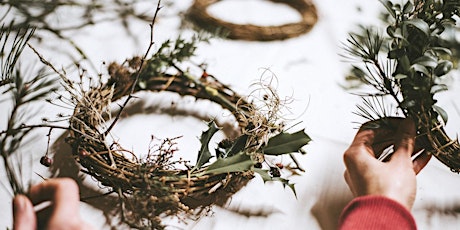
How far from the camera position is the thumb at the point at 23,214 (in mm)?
630

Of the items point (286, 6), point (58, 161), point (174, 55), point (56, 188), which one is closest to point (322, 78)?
point (286, 6)

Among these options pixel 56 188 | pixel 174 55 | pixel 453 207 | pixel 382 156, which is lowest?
pixel 453 207

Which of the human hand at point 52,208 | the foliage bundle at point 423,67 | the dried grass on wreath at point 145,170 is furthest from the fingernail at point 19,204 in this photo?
the foliage bundle at point 423,67

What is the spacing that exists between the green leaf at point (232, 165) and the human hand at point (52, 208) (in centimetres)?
26

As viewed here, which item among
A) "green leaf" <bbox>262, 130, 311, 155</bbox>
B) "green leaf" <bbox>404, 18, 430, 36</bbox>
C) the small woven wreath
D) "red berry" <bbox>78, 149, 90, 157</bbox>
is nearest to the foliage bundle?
"green leaf" <bbox>404, 18, 430, 36</bbox>

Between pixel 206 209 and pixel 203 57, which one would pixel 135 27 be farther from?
pixel 206 209

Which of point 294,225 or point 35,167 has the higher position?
point 35,167

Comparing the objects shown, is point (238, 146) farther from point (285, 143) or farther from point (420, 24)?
point (420, 24)

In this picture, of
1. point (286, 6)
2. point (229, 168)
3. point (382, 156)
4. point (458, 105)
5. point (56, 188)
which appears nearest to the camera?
point (56, 188)

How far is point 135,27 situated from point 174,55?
0.25m

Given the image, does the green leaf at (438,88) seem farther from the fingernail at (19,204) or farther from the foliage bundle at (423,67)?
the fingernail at (19,204)

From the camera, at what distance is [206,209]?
97cm

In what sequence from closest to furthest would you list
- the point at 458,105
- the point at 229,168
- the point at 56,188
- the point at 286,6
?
the point at 56,188 → the point at 229,168 → the point at 458,105 → the point at 286,6

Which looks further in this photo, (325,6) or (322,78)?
(325,6)
